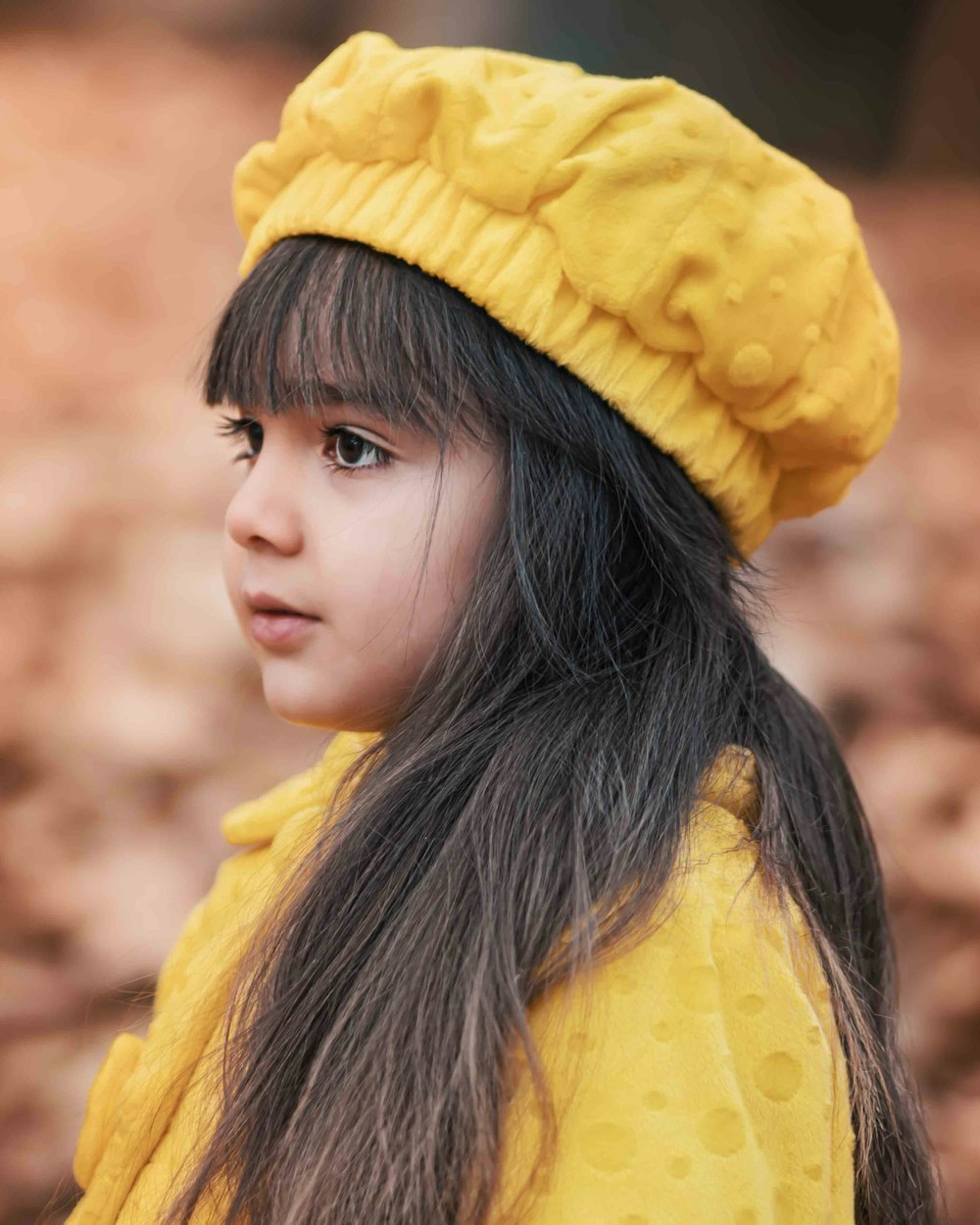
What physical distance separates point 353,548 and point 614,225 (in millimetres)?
263

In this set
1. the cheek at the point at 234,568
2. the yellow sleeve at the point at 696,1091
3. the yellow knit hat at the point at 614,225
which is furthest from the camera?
the cheek at the point at 234,568

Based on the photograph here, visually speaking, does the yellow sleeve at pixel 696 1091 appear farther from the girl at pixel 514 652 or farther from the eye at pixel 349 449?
the eye at pixel 349 449

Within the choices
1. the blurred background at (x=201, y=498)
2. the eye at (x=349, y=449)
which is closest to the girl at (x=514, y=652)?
the eye at (x=349, y=449)

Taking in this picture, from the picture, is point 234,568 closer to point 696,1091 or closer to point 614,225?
point 614,225

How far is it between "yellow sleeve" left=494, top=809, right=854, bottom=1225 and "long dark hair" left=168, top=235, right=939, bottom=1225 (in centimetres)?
2

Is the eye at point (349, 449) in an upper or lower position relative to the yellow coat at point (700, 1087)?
upper

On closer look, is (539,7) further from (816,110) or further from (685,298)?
(685,298)

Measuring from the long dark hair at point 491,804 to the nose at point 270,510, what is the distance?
5 centimetres

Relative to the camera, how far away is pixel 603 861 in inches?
24.6

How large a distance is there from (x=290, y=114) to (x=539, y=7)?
0.63 meters

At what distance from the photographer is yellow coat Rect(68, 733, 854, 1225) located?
0.52m

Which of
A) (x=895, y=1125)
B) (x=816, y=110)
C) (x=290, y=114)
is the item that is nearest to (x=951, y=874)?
(x=895, y=1125)

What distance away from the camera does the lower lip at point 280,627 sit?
0.73m

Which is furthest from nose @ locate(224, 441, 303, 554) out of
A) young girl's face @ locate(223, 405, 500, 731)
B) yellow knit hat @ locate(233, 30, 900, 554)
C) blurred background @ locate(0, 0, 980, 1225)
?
blurred background @ locate(0, 0, 980, 1225)
